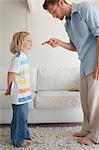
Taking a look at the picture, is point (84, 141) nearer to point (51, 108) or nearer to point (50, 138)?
point (50, 138)

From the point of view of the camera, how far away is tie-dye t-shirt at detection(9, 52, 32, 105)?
233 centimetres

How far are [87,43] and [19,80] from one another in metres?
0.66

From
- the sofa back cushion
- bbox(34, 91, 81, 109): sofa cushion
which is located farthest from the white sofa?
the sofa back cushion

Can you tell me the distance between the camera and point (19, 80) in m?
2.35

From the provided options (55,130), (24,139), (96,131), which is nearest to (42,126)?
(55,130)

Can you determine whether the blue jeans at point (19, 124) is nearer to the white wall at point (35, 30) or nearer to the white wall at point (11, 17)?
the white wall at point (35, 30)

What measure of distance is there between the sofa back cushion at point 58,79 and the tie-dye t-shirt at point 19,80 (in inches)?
46.9

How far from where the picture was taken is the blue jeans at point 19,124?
2.38 meters

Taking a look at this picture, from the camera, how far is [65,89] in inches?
140

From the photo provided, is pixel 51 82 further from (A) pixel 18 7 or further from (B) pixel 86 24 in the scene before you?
(B) pixel 86 24

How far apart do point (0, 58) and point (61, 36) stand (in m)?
0.89

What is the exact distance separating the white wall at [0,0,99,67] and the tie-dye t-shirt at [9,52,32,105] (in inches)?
58.4

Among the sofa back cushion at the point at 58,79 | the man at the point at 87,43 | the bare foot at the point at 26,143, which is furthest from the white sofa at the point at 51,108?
the bare foot at the point at 26,143

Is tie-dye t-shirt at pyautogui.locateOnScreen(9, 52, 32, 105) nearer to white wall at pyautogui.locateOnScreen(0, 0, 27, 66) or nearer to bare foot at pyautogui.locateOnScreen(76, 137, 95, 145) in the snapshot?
→ bare foot at pyautogui.locateOnScreen(76, 137, 95, 145)
